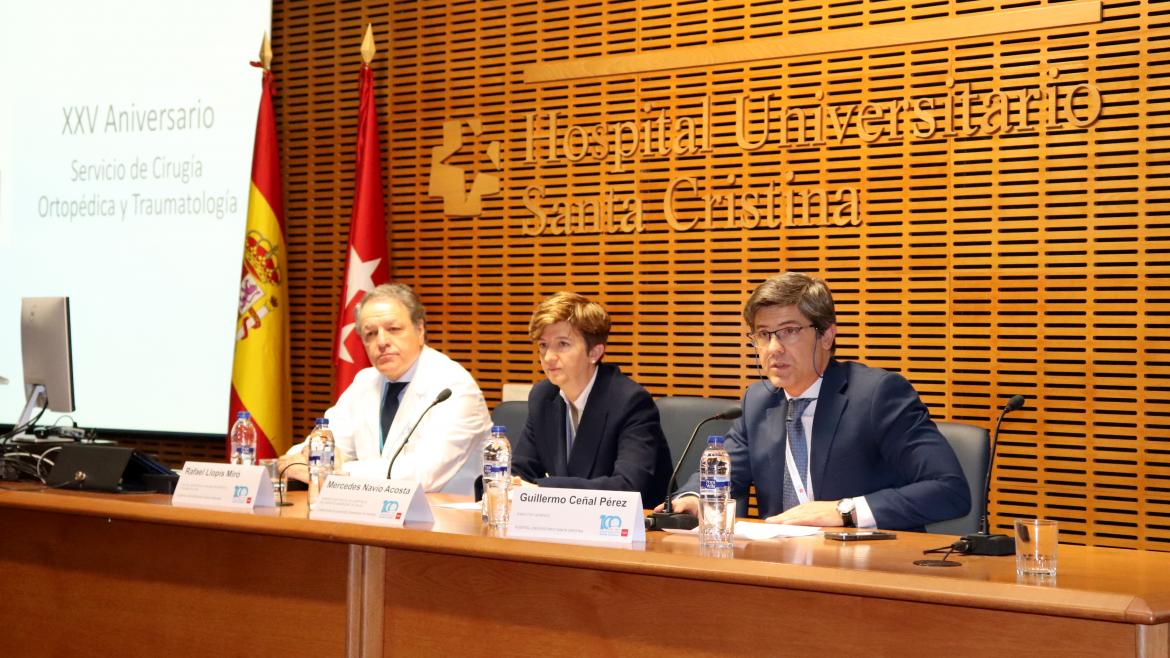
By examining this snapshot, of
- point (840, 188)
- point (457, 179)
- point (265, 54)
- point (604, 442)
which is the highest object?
point (265, 54)

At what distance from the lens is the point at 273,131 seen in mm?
5625

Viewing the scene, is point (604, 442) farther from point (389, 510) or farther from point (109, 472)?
point (109, 472)

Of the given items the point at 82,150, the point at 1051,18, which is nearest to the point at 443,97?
the point at 82,150

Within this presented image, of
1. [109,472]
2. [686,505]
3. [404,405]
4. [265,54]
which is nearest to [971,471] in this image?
[686,505]

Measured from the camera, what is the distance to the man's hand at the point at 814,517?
293 centimetres

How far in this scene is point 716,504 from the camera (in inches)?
103

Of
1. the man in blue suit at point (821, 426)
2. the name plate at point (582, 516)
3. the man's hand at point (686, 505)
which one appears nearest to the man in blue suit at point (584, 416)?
the man in blue suit at point (821, 426)

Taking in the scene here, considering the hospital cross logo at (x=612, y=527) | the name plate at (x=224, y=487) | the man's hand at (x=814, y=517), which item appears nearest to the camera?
the hospital cross logo at (x=612, y=527)

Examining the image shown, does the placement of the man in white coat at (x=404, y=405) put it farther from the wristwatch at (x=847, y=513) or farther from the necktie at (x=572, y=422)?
the wristwatch at (x=847, y=513)

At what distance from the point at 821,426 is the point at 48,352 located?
8.15ft

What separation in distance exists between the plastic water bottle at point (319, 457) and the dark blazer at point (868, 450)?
98 centimetres

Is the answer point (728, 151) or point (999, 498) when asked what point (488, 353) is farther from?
point (999, 498)

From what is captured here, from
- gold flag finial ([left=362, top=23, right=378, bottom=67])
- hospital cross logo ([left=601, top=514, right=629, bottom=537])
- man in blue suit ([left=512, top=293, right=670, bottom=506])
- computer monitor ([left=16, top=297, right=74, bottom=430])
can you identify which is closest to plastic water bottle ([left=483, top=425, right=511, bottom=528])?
hospital cross logo ([left=601, top=514, right=629, bottom=537])

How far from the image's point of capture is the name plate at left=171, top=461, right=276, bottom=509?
3.08m
